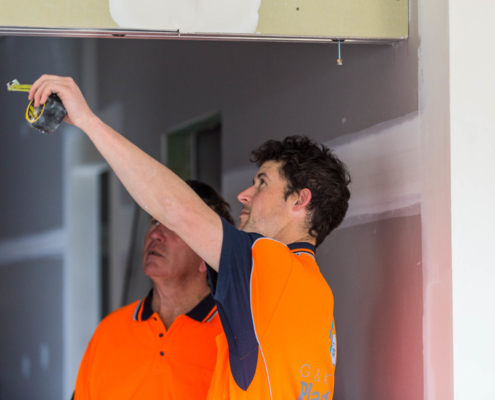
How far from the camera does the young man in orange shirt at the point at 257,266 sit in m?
1.16

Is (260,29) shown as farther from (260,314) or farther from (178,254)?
(178,254)

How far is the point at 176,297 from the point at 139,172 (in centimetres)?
121

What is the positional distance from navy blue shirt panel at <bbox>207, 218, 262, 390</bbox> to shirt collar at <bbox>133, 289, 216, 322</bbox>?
839 mm

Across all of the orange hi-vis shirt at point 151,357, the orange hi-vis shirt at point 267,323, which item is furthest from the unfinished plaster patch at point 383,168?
the orange hi-vis shirt at point 151,357

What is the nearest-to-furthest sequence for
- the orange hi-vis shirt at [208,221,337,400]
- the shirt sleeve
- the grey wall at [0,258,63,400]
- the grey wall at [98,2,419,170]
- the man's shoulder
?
the orange hi-vis shirt at [208,221,337,400] → the grey wall at [98,2,419,170] → the shirt sleeve → the man's shoulder → the grey wall at [0,258,63,400]

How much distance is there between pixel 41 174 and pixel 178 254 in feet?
8.51

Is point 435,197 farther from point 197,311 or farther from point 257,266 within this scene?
point 197,311

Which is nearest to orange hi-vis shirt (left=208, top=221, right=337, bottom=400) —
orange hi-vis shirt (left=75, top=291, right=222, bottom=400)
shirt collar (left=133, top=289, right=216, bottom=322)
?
orange hi-vis shirt (left=75, top=291, right=222, bottom=400)

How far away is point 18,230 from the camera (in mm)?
4227

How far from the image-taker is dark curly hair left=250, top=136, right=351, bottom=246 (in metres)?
1.64

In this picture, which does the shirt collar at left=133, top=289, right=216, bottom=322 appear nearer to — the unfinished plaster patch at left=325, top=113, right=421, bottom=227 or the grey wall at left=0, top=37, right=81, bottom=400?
the unfinished plaster patch at left=325, top=113, right=421, bottom=227

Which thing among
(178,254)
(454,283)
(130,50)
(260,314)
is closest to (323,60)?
(178,254)

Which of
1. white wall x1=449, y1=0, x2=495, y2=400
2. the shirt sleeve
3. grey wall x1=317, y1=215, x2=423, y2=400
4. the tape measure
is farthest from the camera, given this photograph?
the shirt sleeve

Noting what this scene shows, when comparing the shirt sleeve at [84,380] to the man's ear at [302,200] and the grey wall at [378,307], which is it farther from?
the man's ear at [302,200]
